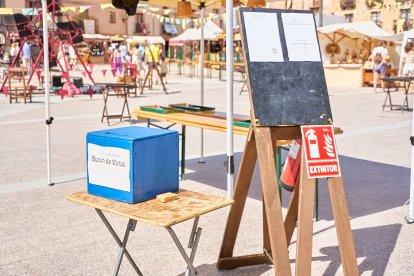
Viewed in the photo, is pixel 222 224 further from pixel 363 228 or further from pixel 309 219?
pixel 309 219

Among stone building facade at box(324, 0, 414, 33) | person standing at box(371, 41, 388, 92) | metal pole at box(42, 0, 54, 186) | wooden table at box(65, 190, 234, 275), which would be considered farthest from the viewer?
stone building facade at box(324, 0, 414, 33)

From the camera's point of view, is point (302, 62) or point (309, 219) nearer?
point (309, 219)

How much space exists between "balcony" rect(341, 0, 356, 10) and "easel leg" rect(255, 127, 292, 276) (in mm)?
51600

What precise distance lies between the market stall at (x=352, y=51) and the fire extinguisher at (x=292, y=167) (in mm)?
18047

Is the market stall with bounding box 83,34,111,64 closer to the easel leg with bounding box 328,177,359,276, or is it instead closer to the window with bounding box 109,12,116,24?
the window with bounding box 109,12,116,24

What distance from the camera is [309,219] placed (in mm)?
3252

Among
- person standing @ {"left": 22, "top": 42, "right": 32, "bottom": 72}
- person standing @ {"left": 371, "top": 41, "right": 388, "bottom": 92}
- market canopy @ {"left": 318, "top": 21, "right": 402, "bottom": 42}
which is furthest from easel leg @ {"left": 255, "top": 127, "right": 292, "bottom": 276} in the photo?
person standing @ {"left": 22, "top": 42, "right": 32, "bottom": 72}

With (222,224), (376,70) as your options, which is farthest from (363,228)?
(376,70)

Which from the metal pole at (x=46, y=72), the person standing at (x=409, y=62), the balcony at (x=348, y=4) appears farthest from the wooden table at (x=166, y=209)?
the balcony at (x=348, y=4)

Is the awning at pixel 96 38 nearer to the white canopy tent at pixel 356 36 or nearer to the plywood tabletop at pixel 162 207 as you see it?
the white canopy tent at pixel 356 36

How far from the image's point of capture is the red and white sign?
10.9ft

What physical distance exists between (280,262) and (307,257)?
0.18m

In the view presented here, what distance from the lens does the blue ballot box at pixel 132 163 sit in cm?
297

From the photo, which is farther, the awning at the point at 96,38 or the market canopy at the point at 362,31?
the awning at the point at 96,38
